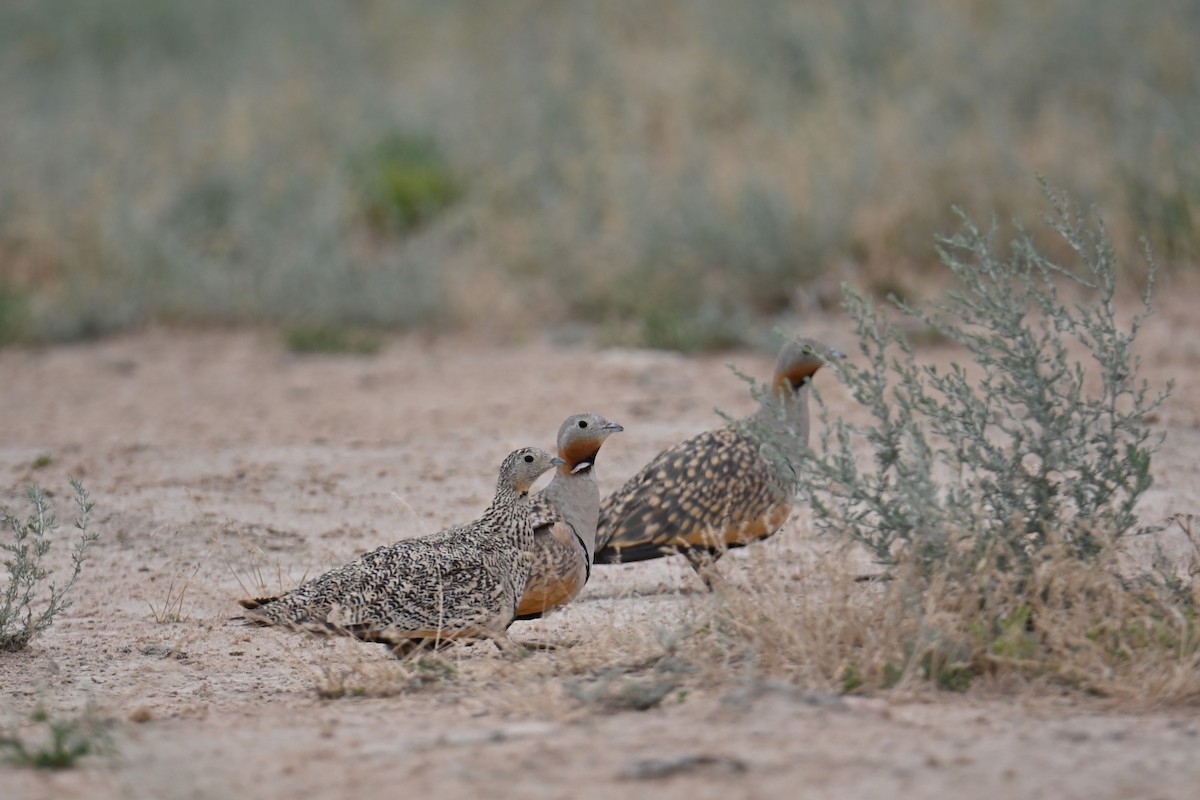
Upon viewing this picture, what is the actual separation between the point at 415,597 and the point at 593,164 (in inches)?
373

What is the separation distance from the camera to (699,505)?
5.78 metres

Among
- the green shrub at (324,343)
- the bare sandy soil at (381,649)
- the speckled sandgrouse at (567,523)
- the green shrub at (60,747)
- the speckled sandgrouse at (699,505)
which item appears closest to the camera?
the bare sandy soil at (381,649)

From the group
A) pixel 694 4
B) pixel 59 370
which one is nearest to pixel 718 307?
pixel 59 370

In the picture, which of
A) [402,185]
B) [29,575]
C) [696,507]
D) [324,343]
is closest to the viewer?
[29,575]

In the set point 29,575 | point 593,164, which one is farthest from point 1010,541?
point 593,164

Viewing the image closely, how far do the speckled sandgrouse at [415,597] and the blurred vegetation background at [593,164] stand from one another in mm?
5726

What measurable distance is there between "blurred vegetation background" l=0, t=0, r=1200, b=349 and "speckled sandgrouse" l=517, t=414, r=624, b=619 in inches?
204

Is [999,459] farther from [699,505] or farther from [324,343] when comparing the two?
[324,343]

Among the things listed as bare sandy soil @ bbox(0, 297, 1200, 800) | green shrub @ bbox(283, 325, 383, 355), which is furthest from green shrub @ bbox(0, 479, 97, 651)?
green shrub @ bbox(283, 325, 383, 355)

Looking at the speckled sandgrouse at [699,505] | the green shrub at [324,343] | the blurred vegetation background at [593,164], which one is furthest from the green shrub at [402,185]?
the speckled sandgrouse at [699,505]

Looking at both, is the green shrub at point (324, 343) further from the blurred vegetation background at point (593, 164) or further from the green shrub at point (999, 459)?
the green shrub at point (999, 459)

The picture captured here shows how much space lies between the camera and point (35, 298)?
39.7 feet

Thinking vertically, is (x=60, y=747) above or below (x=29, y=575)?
below

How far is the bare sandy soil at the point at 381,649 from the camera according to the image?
12.3ft
